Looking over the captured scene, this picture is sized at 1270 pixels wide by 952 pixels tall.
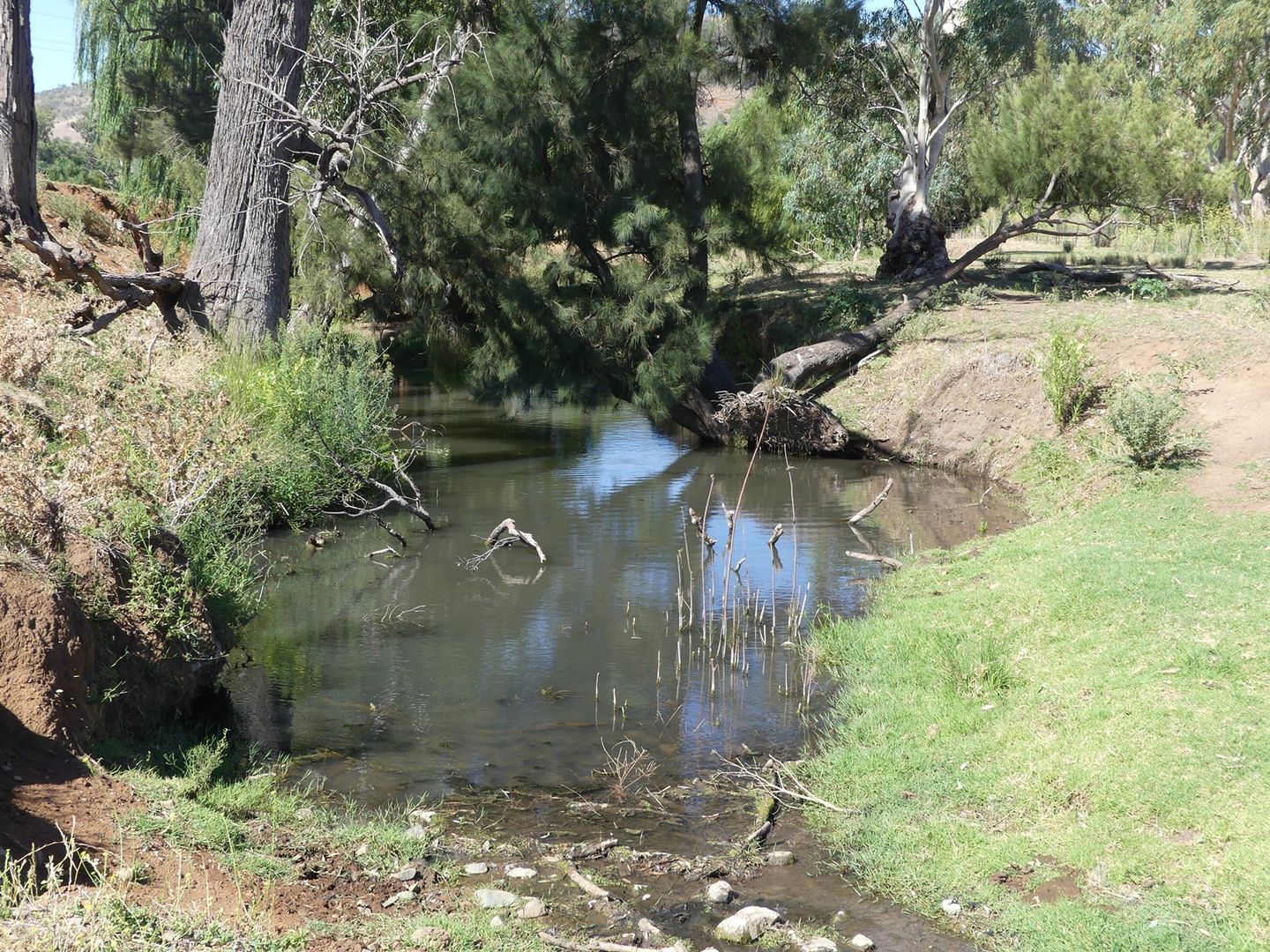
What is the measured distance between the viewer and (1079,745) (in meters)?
6.13

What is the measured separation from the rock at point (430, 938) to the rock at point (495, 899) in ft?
1.50

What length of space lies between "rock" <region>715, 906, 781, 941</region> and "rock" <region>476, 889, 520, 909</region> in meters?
0.93

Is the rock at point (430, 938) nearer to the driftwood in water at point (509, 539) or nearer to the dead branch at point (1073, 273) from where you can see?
the driftwood in water at point (509, 539)

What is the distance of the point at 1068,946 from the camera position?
4.70m

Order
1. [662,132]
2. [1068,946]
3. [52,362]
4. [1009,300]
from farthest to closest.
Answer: [1009,300] < [662,132] < [52,362] < [1068,946]

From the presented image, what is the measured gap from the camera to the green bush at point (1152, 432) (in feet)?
39.3

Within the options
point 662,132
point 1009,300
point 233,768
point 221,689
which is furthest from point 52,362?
point 1009,300

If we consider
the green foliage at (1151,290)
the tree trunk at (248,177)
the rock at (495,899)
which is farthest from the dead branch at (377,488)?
the green foliage at (1151,290)

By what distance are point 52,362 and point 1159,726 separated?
924 centimetres

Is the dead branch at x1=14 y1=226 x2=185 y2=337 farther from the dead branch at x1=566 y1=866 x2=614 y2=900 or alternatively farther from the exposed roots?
the dead branch at x1=566 y1=866 x2=614 y2=900

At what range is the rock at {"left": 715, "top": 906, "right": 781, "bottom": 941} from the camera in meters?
5.01

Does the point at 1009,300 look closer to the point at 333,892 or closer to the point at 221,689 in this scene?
the point at 221,689

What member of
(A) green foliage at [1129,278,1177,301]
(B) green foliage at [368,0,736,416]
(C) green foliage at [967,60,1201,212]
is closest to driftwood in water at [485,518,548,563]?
(B) green foliage at [368,0,736,416]

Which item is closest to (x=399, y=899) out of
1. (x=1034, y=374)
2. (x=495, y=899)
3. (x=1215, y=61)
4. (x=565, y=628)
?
(x=495, y=899)
